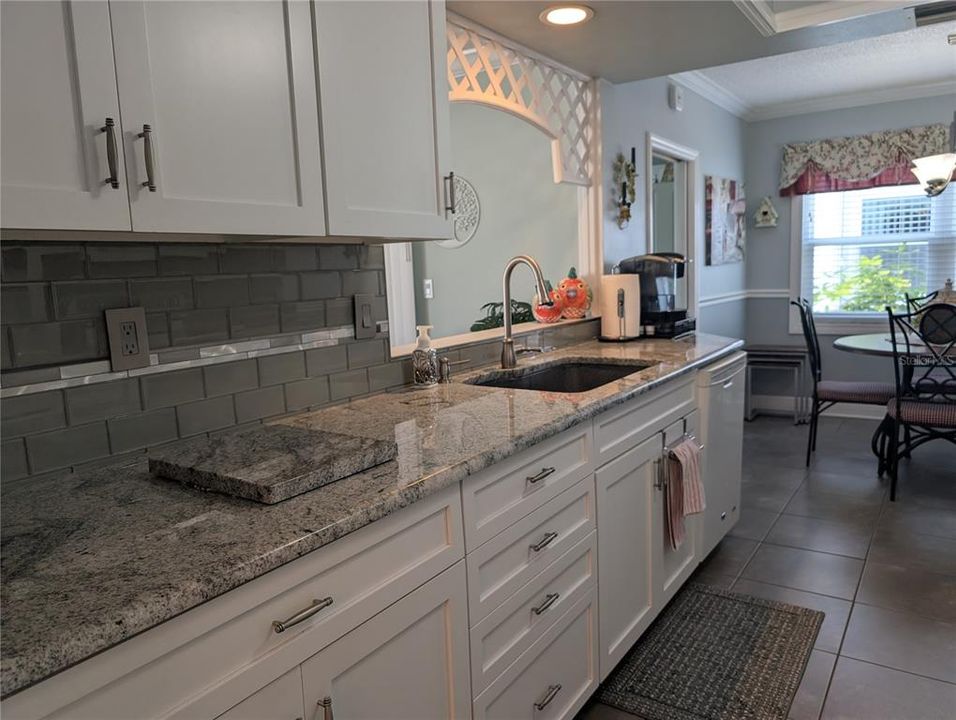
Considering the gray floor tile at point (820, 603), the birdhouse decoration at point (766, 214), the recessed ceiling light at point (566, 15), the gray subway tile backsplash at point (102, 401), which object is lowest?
the gray floor tile at point (820, 603)

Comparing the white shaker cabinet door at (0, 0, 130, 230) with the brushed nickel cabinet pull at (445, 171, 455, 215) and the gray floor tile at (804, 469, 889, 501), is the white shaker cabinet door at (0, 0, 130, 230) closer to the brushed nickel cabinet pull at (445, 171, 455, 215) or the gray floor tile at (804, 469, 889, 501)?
the brushed nickel cabinet pull at (445, 171, 455, 215)

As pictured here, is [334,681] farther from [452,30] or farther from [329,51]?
[452,30]

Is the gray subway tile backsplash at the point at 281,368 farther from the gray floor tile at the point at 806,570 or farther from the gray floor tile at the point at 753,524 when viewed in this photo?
the gray floor tile at the point at 753,524

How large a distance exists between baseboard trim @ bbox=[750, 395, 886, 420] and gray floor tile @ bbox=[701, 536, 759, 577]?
2.79 meters

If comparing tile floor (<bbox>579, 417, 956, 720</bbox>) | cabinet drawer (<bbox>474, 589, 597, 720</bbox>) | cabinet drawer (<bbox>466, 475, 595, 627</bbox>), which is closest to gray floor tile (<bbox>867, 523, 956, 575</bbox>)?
tile floor (<bbox>579, 417, 956, 720</bbox>)

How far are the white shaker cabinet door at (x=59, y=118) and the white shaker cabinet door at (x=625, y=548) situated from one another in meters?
1.37

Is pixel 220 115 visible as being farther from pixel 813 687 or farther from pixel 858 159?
pixel 858 159

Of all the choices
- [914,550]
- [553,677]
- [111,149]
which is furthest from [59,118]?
[914,550]

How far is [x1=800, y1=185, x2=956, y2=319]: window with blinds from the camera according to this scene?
16.4 ft

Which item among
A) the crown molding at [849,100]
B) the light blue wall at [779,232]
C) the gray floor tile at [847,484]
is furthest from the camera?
the light blue wall at [779,232]

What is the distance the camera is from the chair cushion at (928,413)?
3.43 metres

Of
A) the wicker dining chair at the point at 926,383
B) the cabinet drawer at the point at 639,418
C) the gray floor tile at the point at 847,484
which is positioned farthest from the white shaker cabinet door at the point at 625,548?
the wicker dining chair at the point at 926,383

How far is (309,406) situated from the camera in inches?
68.7

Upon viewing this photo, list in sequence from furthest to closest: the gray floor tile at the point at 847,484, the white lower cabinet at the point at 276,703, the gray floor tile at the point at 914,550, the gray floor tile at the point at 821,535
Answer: the gray floor tile at the point at 847,484, the gray floor tile at the point at 821,535, the gray floor tile at the point at 914,550, the white lower cabinet at the point at 276,703
